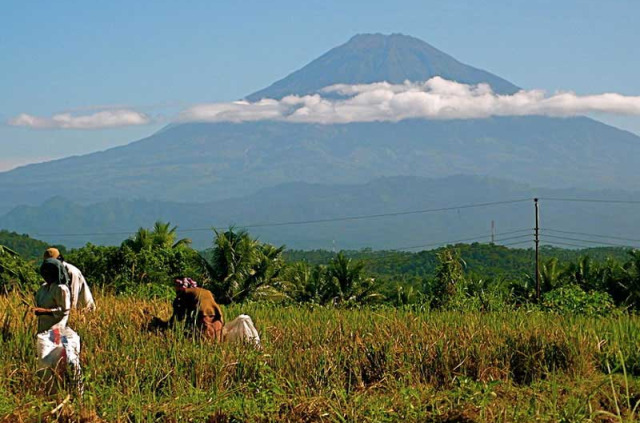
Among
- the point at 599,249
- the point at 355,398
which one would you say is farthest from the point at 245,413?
the point at 599,249

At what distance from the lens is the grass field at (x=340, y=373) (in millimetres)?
7781

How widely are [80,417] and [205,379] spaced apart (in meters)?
1.89

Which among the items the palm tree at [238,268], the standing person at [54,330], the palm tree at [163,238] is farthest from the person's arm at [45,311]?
the palm tree at [238,268]

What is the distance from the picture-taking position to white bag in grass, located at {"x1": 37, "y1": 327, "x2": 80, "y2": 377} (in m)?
9.27

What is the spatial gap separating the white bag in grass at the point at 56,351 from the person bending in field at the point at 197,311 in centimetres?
218

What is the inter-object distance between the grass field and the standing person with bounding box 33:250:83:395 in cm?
→ 24

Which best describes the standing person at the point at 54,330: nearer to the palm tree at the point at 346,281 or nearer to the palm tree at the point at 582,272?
the palm tree at the point at 346,281

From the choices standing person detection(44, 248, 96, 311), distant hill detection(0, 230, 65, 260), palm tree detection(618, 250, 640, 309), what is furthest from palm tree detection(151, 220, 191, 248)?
standing person detection(44, 248, 96, 311)

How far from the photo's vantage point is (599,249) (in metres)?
118

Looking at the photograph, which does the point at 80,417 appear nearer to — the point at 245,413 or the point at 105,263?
the point at 245,413

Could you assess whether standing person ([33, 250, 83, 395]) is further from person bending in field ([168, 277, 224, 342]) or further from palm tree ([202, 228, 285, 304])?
palm tree ([202, 228, 285, 304])

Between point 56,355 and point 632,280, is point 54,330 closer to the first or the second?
point 56,355

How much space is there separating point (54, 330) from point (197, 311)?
2406 mm

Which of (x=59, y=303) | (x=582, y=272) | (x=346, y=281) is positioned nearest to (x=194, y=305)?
(x=59, y=303)
